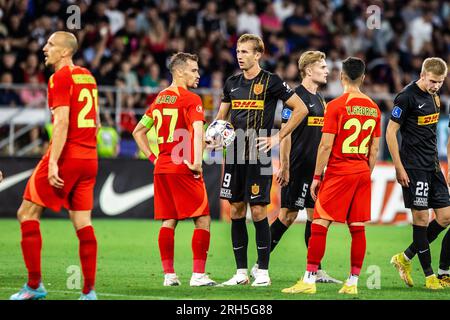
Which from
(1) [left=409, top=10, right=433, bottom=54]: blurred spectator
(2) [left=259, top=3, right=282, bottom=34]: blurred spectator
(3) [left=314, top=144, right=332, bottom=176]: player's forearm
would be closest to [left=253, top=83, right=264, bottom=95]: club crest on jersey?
(3) [left=314, top=144, right=332, bottom=176]: player's forearm

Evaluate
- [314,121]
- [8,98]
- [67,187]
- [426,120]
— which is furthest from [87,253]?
[8,98]

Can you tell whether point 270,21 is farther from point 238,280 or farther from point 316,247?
point 316,247

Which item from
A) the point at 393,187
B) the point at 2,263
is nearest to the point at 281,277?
the point at 2,263

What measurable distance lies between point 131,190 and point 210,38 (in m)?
5.57

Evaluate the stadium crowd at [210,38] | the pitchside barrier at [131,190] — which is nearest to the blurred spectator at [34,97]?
the stadium crowd at [210,38]

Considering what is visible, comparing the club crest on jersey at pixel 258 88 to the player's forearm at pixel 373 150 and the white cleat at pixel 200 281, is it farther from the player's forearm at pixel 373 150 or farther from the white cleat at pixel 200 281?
the white cleat at pixel 200 281

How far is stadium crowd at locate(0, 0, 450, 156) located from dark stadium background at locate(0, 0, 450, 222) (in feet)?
0.08

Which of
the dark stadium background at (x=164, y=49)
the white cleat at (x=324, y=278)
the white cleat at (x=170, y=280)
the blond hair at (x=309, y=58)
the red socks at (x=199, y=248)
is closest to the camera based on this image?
the white cleat at (x=170, y=280)

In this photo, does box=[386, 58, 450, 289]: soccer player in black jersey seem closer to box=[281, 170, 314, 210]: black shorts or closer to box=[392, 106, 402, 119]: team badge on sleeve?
box=[392, 106, 402, 119]: team badge on sleeve

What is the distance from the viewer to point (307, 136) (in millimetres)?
11688

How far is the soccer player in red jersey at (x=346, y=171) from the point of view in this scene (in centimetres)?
984

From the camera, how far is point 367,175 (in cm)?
1001

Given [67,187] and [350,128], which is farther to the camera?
[350,128]

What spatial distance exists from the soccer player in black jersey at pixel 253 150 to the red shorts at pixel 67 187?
7.42ft
